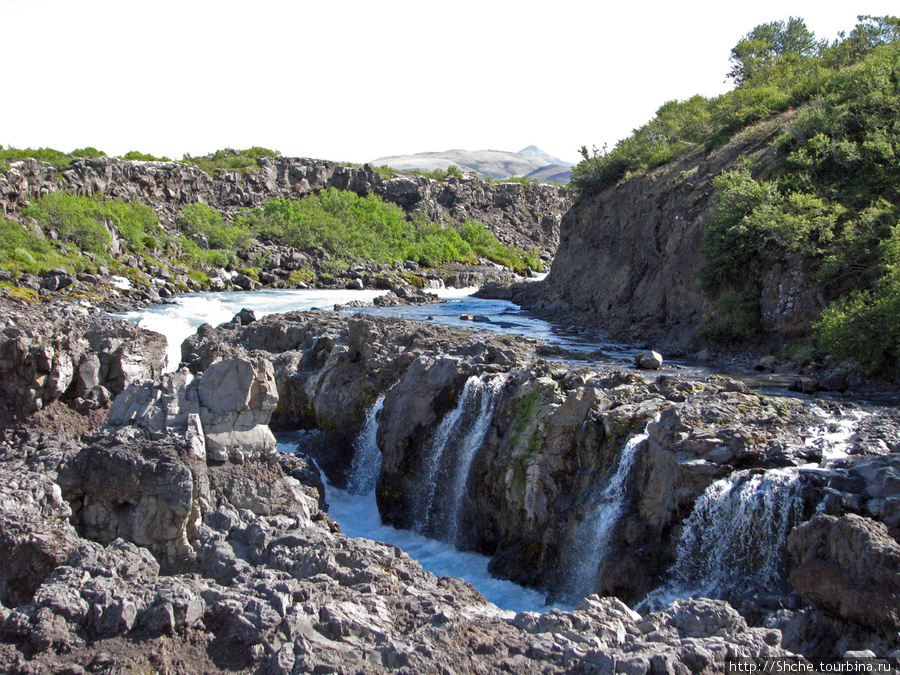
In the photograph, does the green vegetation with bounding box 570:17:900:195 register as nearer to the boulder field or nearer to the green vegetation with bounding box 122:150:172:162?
the boulder field

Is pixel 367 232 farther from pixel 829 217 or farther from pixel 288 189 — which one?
pixel 829 217

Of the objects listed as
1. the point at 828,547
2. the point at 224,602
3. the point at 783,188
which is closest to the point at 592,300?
the point at 783,188

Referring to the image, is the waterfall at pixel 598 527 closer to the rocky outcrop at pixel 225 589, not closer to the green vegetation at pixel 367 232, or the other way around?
the rocky outcrop at pixel 225 589

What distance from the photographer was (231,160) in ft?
239

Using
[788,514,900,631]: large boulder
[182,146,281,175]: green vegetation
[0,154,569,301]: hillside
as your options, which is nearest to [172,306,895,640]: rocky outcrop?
[788,514,900,631]: large boulder

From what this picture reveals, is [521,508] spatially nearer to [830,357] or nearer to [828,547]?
[828,547]

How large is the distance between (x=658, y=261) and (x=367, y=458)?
15.0 metres

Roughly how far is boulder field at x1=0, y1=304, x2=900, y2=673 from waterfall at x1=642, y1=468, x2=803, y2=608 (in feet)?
0.16

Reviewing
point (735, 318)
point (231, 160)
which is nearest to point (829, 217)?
point (735, 318)

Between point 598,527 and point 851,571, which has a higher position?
point 851,571

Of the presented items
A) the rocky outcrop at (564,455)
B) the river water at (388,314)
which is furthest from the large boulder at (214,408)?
the rocky outcrop at (564,455)

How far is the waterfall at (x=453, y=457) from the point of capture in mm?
13586

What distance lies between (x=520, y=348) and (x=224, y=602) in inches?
537

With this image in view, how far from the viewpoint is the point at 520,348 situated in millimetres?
18812
